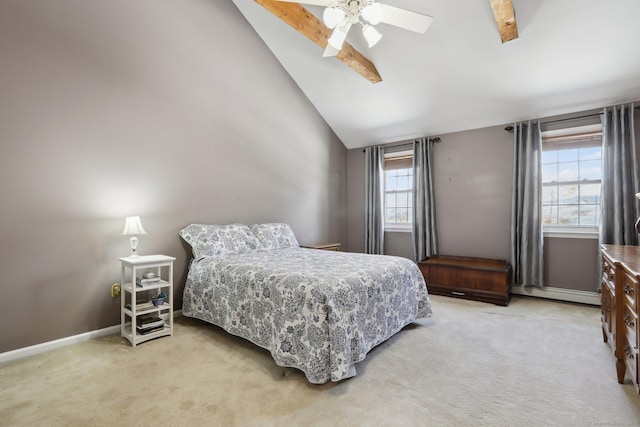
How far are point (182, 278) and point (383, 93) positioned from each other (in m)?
3.47

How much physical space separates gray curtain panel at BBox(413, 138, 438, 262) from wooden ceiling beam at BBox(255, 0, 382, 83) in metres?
1.44

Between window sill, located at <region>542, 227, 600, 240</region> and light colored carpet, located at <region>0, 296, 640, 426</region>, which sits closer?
light colored carpet, located at <region>0, 296, 640, 426</region>

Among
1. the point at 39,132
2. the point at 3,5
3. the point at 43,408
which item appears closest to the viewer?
the point at 43,408

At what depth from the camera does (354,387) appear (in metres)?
1.89

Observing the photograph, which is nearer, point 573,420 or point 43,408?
point 573,420

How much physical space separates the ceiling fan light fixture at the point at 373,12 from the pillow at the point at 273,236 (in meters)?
2.47

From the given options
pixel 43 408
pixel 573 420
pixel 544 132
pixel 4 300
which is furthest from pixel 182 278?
pixel 544 132

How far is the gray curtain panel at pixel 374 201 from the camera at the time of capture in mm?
5164

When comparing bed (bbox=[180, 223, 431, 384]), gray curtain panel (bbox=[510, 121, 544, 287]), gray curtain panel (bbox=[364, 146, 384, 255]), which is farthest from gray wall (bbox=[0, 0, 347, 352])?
gray curtain panel (bbox=[510, 121, 544, 287])

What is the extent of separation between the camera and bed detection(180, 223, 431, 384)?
1.92 m

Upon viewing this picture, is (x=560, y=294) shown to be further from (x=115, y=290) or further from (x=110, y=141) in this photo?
(x=110, y=141)

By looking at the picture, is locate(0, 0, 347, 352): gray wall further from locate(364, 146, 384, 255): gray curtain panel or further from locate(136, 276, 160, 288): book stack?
locate(364, 146, 384, 255): gray curtain panel

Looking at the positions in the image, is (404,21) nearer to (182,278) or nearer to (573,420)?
(573,420)

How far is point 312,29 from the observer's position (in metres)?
3.28
